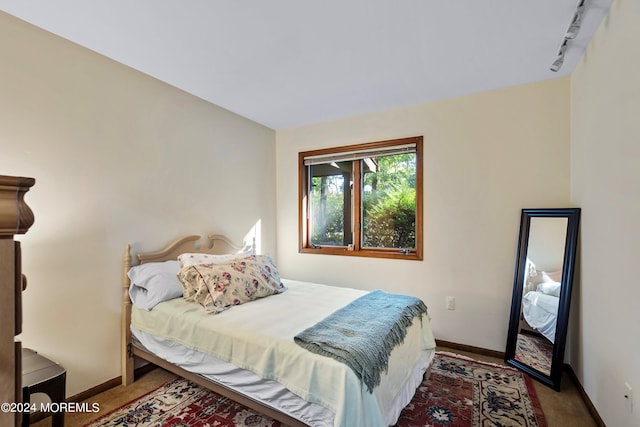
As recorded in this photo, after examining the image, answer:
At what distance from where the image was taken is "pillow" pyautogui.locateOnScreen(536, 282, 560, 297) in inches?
95.3

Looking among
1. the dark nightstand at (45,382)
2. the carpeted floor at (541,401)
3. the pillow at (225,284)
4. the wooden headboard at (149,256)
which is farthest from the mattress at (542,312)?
the dark nightstand at (45,382)

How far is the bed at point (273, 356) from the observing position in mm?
1483

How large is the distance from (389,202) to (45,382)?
301 cm

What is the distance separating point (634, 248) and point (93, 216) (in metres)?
3.28

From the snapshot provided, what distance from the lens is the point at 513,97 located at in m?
2.76

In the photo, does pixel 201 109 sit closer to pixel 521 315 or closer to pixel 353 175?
pixel 353 175

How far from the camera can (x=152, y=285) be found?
235cm

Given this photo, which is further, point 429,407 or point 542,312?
point 542,312

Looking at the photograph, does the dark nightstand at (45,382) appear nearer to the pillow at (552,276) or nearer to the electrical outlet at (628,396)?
the electrical outlet at (628,396)

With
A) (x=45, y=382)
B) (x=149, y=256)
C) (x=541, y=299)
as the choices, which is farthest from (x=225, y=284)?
A: (x=541, y=299)

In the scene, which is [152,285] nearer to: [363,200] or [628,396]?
[363,200]

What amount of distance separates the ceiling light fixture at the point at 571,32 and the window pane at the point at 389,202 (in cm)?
134

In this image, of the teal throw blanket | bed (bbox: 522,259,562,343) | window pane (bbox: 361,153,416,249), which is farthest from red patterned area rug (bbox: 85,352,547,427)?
window pane (bbox: 361,153,416,249)

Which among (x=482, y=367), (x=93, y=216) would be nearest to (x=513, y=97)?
(x=482, y=367)
